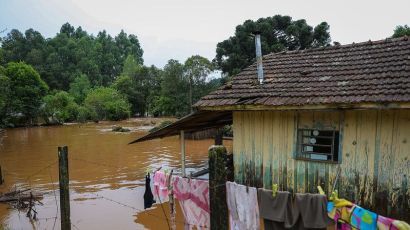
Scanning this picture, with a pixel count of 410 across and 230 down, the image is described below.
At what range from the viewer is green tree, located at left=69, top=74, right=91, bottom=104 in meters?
73.1

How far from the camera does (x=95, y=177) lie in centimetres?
1953

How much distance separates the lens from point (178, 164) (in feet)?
73.2

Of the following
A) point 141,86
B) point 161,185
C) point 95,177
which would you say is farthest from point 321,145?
point 141,86

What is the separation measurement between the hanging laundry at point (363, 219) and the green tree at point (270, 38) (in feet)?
98.3

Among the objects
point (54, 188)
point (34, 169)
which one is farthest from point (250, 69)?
point (34, 169)

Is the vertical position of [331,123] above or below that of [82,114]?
above

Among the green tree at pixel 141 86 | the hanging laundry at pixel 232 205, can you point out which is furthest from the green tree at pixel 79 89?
the hanging laundry at pixel 232 205

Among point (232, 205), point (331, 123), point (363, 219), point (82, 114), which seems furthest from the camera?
point (82, 114)

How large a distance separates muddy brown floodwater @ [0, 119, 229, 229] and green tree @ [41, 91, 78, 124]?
22042mm

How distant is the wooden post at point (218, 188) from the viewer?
5.45m

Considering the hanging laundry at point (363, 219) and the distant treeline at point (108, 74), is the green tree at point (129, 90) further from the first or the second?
the hanging laundry at point (363, 219)

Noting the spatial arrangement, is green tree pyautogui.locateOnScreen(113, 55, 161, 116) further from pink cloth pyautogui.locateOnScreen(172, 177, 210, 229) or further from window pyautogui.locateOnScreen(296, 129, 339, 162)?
window pyautogui.locateOnScreen(296, 129, 339, 162)

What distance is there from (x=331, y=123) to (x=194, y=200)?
148 inches

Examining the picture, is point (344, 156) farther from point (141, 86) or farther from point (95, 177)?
point (141, 86)
